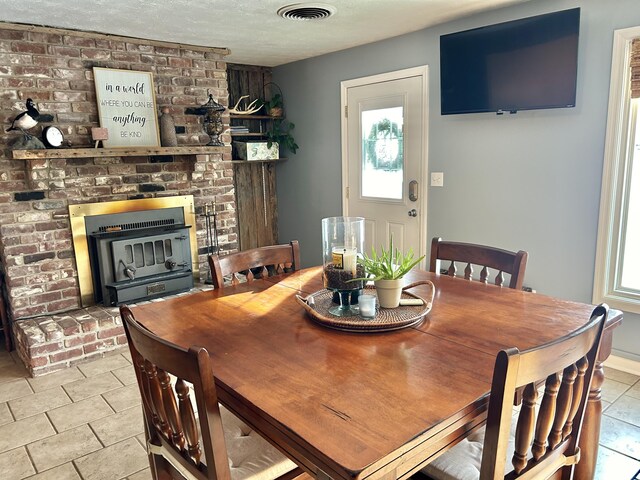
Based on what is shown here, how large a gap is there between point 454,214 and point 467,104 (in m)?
0.81

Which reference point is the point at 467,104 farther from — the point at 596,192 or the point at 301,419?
the point at 301,419

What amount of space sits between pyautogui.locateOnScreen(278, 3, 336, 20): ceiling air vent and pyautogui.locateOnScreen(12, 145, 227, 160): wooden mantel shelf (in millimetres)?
1277

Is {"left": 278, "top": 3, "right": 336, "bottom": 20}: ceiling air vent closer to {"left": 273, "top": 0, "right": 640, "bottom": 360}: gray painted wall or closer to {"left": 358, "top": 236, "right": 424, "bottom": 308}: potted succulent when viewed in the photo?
{"left": 273, "top": 0, "right": 640, "bottom": 360}: gray painted wall

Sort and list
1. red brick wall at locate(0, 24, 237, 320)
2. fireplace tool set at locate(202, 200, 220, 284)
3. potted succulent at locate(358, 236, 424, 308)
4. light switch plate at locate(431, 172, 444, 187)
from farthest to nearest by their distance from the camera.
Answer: fireplace tool set at locate(202, 200, 220, 284), light switch plate at locate(431, 172, 444, 187), red brick wall at locate(0, 24, 237, 320), potted succulent at locate(358, 236, 424, 308)

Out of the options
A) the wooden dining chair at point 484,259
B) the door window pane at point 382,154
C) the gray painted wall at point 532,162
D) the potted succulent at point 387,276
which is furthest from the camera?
the door window pane at point 382,154

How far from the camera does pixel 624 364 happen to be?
295 cm

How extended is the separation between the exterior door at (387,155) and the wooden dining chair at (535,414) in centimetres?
251

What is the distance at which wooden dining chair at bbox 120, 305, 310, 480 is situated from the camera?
113cm

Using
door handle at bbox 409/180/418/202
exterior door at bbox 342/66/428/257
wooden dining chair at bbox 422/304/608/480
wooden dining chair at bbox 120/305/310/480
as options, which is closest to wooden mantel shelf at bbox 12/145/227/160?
exterior door at bbox 342/66/428/257

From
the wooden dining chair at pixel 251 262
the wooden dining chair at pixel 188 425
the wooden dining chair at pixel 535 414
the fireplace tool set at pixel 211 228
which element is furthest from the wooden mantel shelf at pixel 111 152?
the wooden dining chair at pixel 535 414

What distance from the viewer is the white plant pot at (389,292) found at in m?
1.69

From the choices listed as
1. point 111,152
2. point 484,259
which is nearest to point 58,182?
point 111,152

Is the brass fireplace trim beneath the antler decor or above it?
beneath

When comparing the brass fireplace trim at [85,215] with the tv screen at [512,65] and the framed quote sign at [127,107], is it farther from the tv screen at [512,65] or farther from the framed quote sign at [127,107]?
the tv screen at [512,65]
